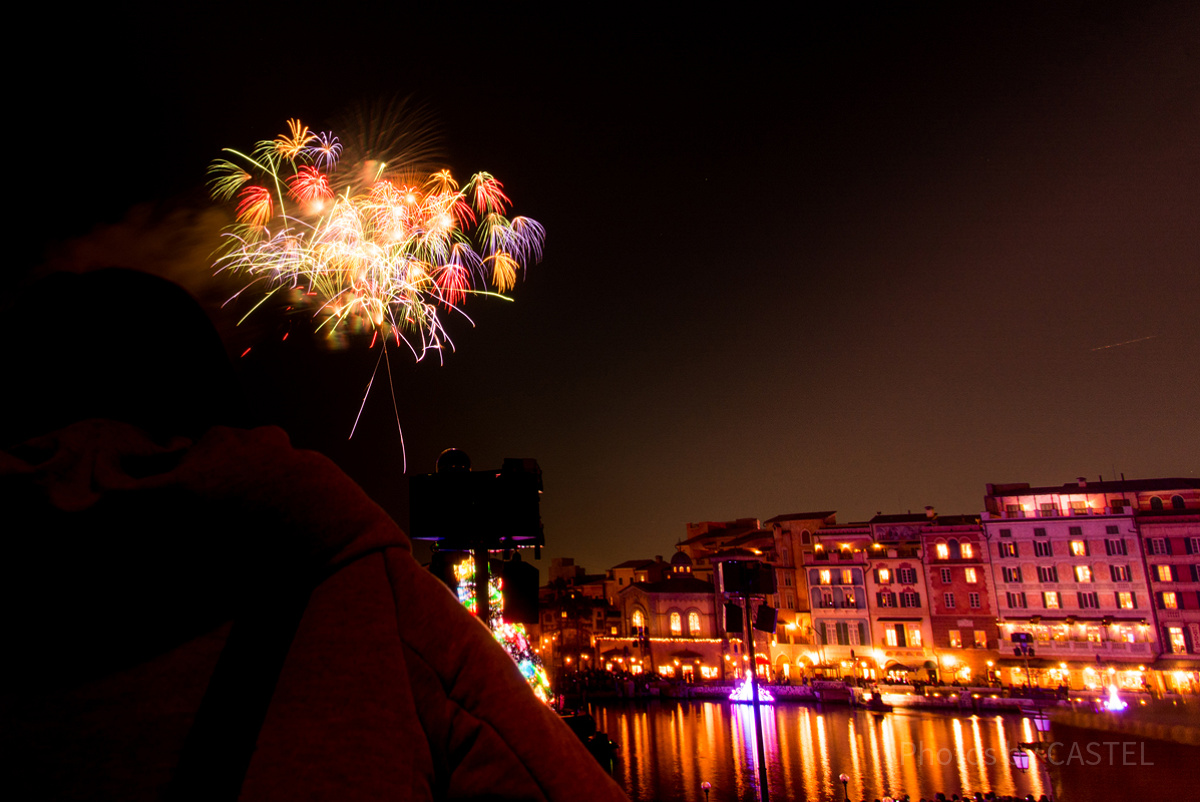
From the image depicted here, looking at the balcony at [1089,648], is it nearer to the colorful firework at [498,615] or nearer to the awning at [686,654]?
the awning at [686,654]

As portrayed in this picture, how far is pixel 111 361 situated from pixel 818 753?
27173mm

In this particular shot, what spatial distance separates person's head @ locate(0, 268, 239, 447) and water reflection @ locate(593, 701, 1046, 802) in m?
20.5

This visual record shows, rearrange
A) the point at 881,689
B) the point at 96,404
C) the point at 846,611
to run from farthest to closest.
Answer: the point at 846,611 < the point at 881,689 < the point at 96,404

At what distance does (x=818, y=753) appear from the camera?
2258 cm

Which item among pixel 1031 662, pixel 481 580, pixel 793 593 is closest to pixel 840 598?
pixel 793 593

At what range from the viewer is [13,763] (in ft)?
1.58

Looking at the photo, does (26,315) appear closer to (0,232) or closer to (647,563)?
(0,232)

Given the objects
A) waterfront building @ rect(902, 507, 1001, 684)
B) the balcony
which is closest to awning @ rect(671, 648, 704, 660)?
waterfront building @ rect(902, 507, 1001, 684)

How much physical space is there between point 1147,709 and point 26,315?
33623 millimetres

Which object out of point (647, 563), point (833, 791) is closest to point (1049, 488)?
point (833, 791)

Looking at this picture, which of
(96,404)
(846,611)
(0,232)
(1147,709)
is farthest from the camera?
→ (846,611)

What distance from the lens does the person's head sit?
25.1 inches

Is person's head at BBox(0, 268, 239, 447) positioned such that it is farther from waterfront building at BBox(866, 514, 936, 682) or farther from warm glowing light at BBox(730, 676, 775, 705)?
waterfront building at BBox(866, 514, 936, 682)

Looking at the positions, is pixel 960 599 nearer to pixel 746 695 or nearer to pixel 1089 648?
pixel 1089 648
